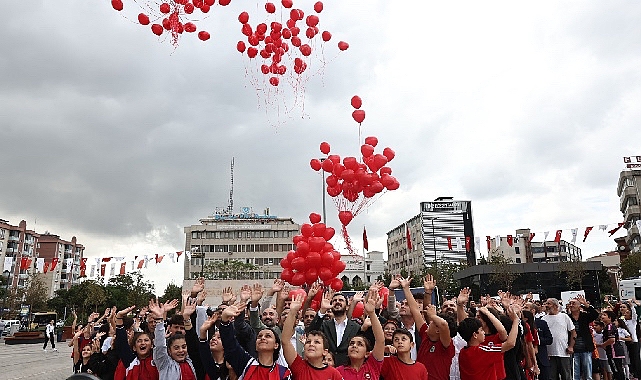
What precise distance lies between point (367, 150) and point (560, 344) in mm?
5412

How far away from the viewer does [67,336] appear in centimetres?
3052

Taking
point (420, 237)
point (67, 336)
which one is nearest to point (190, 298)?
point (67, 336)

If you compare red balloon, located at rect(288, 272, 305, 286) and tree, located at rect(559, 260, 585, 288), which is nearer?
red balloon, located at rect(288, 272, 305, 286)

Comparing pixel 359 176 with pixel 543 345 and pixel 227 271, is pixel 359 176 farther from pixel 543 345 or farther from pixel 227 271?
pixel 227 271

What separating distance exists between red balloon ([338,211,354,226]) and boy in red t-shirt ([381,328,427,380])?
22.2ft

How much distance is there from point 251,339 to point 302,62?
6.42 meters

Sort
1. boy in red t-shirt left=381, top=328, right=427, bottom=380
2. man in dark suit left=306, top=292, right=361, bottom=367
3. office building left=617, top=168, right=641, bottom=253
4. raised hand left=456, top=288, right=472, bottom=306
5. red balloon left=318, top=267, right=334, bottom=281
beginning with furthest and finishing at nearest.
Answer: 1. office building left=617, top=168, right=641, bottom=253
2. red balloon left=318, top=267, right=334, bottom=281
3. raised hand left=456, top=288, right=472, bottom=306
4. man in dark suit left=306, top=292, right=361, bottom=367
5. boy in red t-shirt left=381, top=328, right=427, bottom=380

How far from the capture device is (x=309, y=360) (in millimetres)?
3756

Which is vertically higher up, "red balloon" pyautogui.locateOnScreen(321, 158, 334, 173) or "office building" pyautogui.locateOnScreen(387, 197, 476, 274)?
"office building" pyautogui.locateOnScreen(387, 197, 476, 274)

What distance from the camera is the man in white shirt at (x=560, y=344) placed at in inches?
310

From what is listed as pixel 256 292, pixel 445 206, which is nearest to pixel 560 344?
pixel 256 292

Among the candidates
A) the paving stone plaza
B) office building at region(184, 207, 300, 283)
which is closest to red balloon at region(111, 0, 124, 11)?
the paving stone plaza

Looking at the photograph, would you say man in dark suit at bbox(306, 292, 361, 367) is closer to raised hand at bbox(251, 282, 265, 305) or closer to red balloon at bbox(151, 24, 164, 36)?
raised hand at bbox(251, 282, 265, 305)

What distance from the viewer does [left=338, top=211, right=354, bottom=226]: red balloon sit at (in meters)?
11.1
